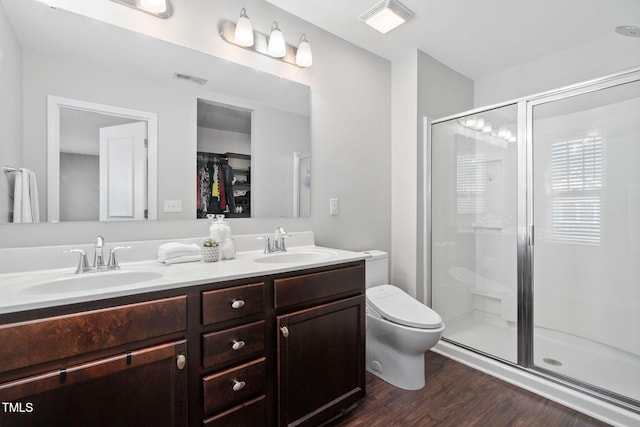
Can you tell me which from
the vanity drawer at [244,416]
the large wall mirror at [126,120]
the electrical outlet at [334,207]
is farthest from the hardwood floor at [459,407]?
the large wall mirror at [126,120]

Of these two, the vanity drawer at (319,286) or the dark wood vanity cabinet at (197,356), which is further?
the vanity drawer at (319,286)

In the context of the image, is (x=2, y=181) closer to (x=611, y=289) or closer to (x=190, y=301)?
(x=190, y=301)

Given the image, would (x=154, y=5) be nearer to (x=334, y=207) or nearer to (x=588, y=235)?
(x=334, y=207)

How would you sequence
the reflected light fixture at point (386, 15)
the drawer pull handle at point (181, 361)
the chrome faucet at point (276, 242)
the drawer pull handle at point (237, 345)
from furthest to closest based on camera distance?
the reflected light fixture at point (386, 15), the chrome faucet at point (276, 242), the drawer pull handle at point (237, 345), the drawer pull handle at point (181, 361)

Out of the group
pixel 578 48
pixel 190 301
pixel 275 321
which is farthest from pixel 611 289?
pixel 190 301

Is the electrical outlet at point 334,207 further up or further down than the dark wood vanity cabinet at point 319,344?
further up

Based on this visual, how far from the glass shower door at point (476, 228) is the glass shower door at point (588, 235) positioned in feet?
0.62

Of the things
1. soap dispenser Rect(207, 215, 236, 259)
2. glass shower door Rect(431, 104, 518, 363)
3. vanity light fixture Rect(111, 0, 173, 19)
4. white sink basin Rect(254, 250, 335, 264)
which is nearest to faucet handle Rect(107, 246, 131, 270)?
soap dispenser Rect(207, 215, 236, 259)

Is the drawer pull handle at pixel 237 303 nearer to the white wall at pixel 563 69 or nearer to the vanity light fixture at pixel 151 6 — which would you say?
the vanity light fixture at pixel 151 6

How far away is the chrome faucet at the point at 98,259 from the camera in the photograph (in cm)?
124

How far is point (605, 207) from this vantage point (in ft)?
6.64

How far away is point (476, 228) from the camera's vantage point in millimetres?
2539

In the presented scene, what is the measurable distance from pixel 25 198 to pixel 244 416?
1241 mm

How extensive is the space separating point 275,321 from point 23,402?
78 cm
